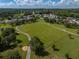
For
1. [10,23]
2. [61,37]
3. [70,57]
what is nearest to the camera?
[70,57]

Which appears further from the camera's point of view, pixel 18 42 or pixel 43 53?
pixel 18 42

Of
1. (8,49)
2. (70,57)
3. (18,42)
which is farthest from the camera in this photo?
(18,42)

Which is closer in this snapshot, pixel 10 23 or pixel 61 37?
pixel 61 37

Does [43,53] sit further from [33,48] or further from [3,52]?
[3,52]

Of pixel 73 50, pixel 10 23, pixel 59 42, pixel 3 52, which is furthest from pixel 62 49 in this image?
pixel 10 23

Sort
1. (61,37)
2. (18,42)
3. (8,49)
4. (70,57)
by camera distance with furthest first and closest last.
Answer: (61,37) → (18,42) → (8,49) → (70,57)

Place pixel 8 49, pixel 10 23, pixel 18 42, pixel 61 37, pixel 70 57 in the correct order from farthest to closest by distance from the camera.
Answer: pixel 10 23 → pixel 61 37 → pixel 18 42 → pixel 8 49 → pixel 70 57

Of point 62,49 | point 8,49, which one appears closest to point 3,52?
point 8,49

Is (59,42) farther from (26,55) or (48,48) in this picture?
(26,55)
